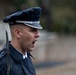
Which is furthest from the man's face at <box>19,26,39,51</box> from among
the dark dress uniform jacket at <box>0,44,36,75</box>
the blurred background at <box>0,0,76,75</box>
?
the blurred background at <box>0,0,76,75</box>

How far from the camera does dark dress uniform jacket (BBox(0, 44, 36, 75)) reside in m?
3.73

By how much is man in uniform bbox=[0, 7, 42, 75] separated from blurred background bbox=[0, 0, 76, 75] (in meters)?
8.34

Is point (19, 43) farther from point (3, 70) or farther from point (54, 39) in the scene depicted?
point (54, 39)

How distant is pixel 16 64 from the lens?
3834 millimetres

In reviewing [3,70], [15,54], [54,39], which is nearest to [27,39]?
[15,54]

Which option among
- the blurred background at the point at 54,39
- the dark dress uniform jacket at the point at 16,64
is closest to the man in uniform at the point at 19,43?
the dark dress uniform jacket at the point at 16,64

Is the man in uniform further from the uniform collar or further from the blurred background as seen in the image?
the blurred background

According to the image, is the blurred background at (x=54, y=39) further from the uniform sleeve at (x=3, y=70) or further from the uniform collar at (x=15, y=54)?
the uniform sleeve at (x=3, y=70)

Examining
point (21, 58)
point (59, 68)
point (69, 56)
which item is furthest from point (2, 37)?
point (21, 58)

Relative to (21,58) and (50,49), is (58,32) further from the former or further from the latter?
(21,58)

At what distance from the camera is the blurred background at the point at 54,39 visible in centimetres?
1461

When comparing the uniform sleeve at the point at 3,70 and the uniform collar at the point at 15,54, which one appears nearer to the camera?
the uniform sleeve at the point at 3,70

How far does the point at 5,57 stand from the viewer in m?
3.77

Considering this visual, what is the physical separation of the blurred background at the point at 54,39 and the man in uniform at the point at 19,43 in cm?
834
